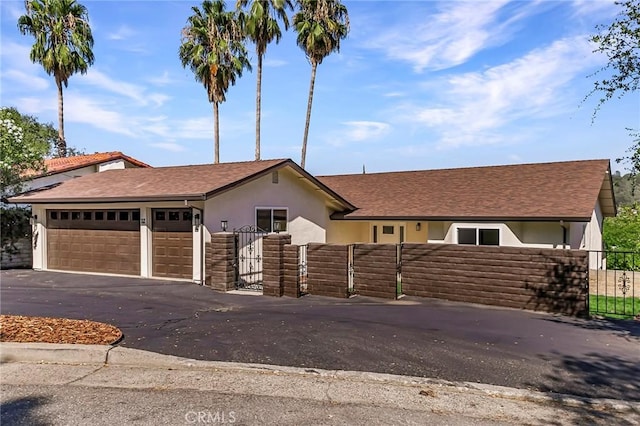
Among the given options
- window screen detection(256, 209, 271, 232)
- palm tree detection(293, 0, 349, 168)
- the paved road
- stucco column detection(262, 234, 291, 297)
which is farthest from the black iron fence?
palm tree detection(293, 0, 349, 168)

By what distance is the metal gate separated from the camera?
13502mm

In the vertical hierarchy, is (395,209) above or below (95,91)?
below

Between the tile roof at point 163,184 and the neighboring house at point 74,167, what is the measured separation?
1892mm

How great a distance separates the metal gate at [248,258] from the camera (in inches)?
532

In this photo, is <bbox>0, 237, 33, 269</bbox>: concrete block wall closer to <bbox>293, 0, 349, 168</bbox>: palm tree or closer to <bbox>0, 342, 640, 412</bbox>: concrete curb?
<bbox>0, 342, 640, 412</bbox>: concrete curb

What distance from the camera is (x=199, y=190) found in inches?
526

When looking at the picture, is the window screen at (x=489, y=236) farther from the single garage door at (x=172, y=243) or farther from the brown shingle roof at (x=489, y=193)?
the single garage door at (x=172, y=243)

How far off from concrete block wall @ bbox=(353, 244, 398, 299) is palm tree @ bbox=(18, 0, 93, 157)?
26514mm

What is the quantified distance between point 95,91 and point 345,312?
2212cm

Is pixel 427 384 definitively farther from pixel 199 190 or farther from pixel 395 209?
pixel 395 209

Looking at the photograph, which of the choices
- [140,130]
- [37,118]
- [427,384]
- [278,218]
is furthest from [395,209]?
[37,118]

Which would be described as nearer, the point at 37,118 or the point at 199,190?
the point at 199,190

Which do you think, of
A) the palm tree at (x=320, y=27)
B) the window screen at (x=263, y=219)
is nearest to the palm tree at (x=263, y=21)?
the palm tree at (x=320, y=27)

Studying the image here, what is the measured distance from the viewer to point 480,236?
16703 millimetres
